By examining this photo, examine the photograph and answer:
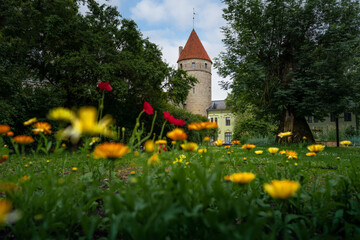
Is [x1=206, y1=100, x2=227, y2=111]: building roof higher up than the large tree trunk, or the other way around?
[x1=206, y1=100, x2=227, y2=111]: building roof

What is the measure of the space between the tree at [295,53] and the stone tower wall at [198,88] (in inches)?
936

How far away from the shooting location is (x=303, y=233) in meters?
1.02

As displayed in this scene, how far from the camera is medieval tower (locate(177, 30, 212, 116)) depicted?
33781 mm

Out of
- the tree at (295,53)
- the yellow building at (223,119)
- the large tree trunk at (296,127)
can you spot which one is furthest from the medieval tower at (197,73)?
the large tree trunk at (296,127)

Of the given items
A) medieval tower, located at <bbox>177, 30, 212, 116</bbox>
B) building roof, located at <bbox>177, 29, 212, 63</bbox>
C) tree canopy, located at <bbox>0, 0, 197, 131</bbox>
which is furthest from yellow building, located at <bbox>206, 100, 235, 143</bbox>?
tree canopy, located at <bbox>0, 0, 197, 131</bbox>

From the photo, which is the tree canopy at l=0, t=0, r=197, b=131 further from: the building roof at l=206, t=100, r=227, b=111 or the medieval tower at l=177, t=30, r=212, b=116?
the building roof at l=206, t=100, r=227, b=111

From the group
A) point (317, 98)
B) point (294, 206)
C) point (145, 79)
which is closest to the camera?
point (294, 206)

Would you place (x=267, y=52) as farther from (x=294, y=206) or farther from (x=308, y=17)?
(x=294, y=206)

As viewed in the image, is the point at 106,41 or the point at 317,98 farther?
the point at 106,41

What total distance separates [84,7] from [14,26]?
456cm

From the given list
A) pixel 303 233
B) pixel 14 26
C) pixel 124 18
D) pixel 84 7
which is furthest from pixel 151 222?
pixel 84 7

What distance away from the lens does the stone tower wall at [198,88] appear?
33.8 meters

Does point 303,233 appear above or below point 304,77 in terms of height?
below

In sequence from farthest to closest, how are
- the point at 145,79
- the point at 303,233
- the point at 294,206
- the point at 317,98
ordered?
the point at 145,79 → the point at 317,98 → the point at 294,206 → the point at 303,233
